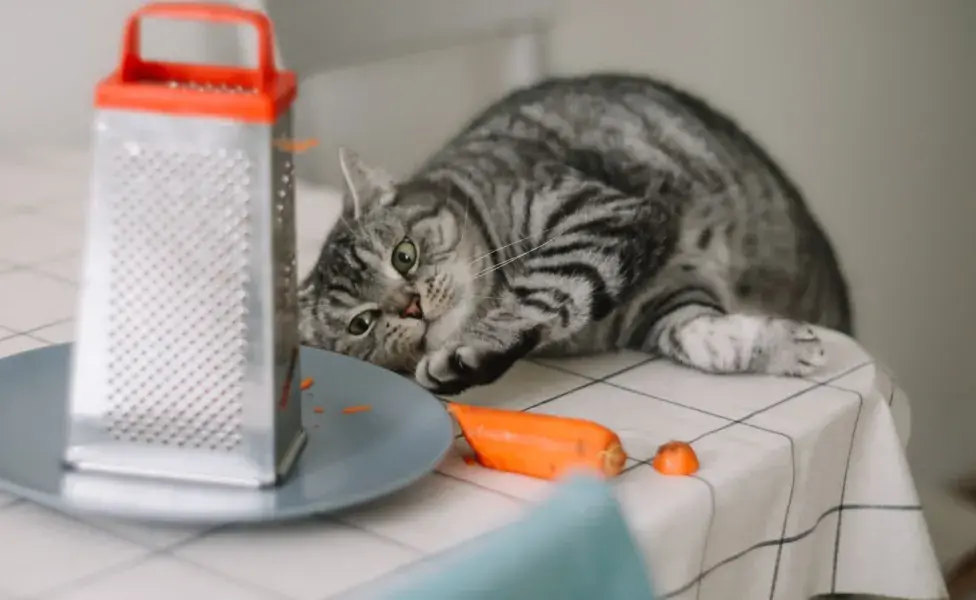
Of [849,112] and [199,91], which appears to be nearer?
[199,91]

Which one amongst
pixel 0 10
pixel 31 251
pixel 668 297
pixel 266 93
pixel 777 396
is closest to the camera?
pixel 266 93

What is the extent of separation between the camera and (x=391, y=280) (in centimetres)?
99

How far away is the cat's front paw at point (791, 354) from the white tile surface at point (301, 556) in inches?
15.1

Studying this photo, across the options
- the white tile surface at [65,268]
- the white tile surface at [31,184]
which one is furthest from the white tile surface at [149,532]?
the white tile surface at [31,184]

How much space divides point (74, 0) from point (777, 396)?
1243 mm

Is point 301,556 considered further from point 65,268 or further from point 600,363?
point 65,268

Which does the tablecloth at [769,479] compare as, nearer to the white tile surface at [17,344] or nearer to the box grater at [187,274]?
the box grater at [187,274]

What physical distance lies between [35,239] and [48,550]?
0.68m

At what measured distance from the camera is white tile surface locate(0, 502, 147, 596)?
63 centimetres

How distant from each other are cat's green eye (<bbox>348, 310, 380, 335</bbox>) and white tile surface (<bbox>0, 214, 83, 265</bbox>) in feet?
1.29

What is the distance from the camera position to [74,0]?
5.62 feet

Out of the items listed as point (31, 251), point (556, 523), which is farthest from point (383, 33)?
point (556, 523)

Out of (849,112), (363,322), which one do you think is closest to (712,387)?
(363,322)

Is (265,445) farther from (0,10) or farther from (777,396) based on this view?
(0,10)
